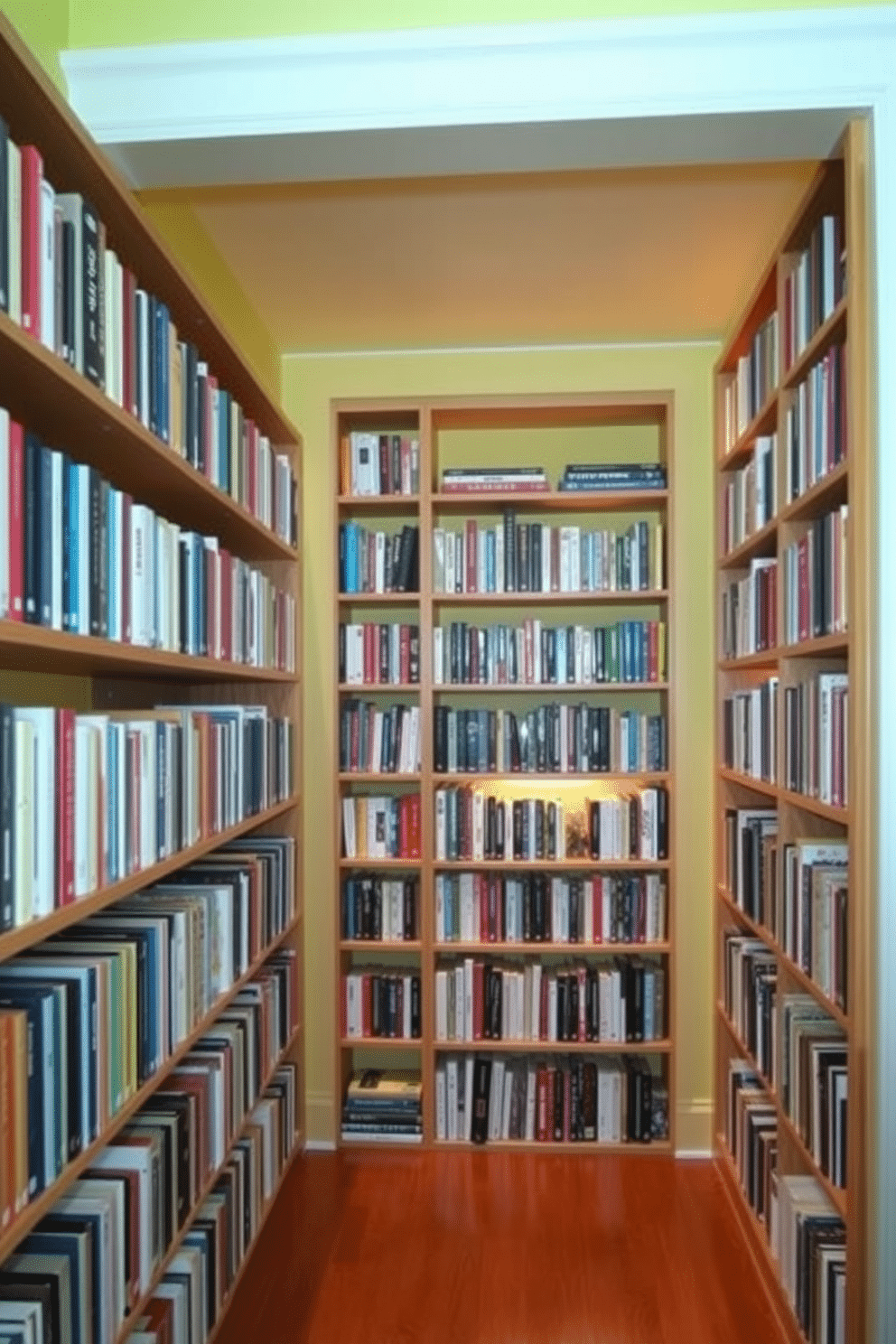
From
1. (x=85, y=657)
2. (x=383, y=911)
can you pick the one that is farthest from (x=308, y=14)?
(x=383, y=911)

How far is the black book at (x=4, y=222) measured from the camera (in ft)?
3.12

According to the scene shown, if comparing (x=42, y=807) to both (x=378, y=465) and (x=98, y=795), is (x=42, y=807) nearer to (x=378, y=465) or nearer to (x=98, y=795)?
→ (x=98, y=795)

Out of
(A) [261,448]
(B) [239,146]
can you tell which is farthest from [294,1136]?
(B) [239,146]

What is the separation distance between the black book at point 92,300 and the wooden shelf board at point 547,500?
5.07 ft

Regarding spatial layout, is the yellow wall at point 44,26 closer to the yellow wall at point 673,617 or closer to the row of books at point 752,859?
the yellow wall at point 673,617

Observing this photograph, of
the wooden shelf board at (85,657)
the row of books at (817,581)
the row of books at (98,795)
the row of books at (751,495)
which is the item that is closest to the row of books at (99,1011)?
the row of books at (98,795)

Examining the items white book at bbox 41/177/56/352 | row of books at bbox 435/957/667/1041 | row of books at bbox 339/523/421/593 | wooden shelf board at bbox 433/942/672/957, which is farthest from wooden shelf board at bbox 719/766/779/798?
white book at bbox 41/177/56/352

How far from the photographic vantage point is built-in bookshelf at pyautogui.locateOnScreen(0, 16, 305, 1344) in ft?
3.32

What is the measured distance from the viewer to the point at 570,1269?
2.09 meters

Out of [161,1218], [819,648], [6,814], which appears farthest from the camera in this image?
[819,648]

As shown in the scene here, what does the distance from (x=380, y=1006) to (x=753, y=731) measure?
1.54 meters

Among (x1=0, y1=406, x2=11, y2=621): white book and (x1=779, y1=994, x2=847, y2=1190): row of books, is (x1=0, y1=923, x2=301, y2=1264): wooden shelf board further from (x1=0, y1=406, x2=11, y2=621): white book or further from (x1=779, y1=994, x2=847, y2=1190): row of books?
(x1=779, y1=994, x2=847, y2=1190): row of books

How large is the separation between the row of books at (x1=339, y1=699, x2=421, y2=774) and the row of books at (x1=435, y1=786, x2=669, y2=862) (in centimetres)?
18

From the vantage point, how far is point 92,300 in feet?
3.83
